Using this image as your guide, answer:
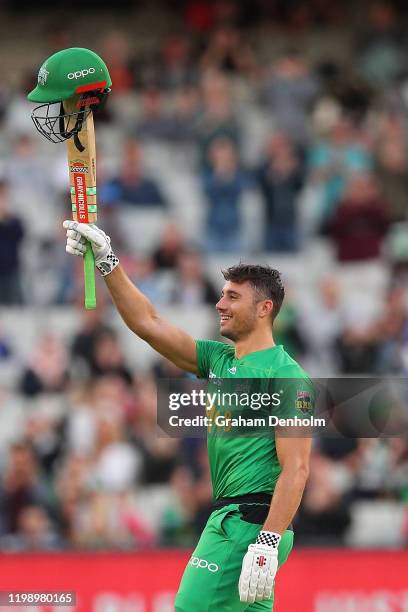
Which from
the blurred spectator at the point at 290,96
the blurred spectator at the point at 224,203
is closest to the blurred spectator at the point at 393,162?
the blurred spectator at the point at 290,96

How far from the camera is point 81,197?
6754 millimetres

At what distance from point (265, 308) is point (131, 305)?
0.67 m

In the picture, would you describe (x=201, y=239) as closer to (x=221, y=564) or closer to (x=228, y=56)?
(x=228, y=56)

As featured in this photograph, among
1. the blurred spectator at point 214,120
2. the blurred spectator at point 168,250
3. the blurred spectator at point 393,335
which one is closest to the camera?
the blurred spectator at point 393,335

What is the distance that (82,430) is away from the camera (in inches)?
484

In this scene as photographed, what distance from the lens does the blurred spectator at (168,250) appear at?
1402 centimetres

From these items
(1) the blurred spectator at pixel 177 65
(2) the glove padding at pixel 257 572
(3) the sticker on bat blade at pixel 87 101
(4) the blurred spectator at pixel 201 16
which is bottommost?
(2) the glove padding at pixel 257 572

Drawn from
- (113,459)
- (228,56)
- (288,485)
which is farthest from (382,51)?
(288,485)

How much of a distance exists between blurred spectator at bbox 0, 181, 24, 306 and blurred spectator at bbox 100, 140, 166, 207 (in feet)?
3.67

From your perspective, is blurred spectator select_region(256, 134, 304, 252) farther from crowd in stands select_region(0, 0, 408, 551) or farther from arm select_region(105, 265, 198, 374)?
arm select_region(105, 265, 198, 374)

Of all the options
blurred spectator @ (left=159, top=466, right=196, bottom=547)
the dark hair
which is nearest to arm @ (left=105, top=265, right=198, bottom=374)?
the dark hair

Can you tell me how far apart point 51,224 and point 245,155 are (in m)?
2.29

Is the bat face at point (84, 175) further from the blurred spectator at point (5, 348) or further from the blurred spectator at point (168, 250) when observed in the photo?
the blurred spectator at point (168, 250)

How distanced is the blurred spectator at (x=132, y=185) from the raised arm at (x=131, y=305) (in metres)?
7.71
